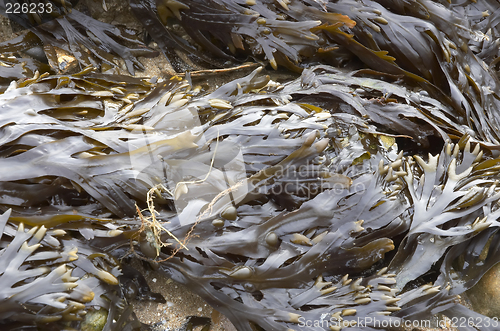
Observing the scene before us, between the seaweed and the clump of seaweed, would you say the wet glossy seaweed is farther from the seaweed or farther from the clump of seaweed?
the seaweed

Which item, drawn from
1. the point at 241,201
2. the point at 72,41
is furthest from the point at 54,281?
the point at 72,41

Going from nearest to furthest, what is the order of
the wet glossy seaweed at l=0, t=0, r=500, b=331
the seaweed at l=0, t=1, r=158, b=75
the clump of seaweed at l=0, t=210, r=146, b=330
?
the clump of seaweed at l=0, t=210, r=146, b=330
the wet glossy seaweed at l=0, t=0, r=500, b=331
the seaweed at l=0, t=1, r=158, b=75

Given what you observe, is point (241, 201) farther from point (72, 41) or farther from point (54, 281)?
point (72, 41)

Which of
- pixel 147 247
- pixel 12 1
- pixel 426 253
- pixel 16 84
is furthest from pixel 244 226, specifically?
pixel 12 1

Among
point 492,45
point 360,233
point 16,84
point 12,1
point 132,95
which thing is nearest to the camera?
point 360,233

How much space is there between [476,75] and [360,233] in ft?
3.34

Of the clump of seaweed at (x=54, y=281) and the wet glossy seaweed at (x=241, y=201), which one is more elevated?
the wet glossy seaweed at (x=241, y=201)

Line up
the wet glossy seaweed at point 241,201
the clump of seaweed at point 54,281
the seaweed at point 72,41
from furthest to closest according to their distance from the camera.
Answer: the seaweed at point 72,41 → the wet glossy seaweed at point 241,201 → the clump of seaweed at point 54,281

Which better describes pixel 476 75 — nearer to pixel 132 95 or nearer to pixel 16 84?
pixel 132 95

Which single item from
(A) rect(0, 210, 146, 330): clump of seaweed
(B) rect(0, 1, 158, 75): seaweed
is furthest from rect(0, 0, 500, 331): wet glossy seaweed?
(B) rect(0, 1, 158, 75): seaweed

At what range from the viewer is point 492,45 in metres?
1.69

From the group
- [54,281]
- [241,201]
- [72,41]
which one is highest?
[72,41]

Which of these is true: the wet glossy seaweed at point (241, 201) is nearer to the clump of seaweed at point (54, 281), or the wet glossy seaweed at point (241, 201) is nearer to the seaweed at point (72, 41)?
→ the clump of seaweed at point (54, 281)

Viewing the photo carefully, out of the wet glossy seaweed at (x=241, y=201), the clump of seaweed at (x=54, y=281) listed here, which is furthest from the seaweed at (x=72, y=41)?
the clump of seaweed at (x=54, y=281)
